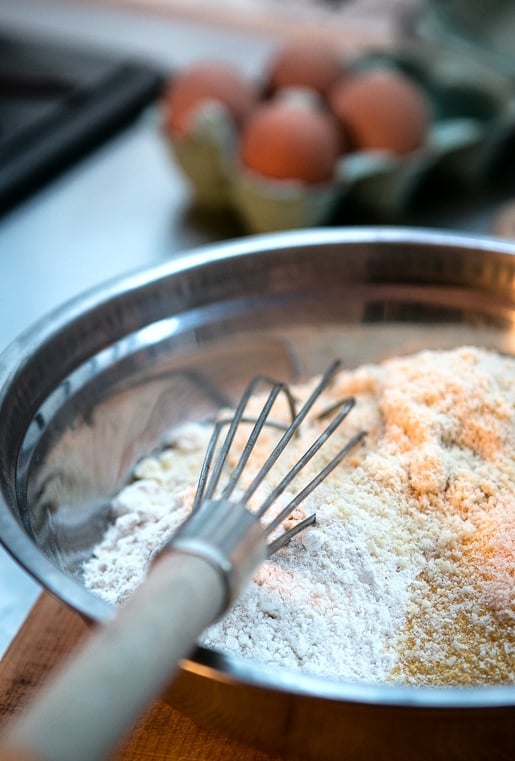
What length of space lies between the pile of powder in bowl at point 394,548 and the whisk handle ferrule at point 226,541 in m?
0.07

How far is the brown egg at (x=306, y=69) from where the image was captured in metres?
0.94

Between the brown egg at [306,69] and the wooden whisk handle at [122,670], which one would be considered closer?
the wooden whisk handle at [122,670]

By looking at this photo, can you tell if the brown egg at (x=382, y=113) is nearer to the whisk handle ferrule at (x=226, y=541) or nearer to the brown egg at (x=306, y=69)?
the brown egg at (x=306, y=69)

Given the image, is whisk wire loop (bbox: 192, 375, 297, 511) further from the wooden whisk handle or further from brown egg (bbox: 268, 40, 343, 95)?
brown egg (bbox: 268, 40, 343, 95)

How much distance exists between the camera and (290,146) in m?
0.79

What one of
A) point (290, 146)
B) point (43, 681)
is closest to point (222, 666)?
point (43, 681)

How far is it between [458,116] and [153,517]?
0.76 meters

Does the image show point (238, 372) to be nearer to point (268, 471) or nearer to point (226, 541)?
point (268, 471)

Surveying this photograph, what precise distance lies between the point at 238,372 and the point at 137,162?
0.53m

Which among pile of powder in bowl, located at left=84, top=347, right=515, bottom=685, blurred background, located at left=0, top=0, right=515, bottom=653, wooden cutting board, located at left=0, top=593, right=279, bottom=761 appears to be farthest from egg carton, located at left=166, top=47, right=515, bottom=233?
wooden cutting board, located at left=0, top=593, right=279, bottom=761

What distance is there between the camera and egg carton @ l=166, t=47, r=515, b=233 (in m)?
0.81

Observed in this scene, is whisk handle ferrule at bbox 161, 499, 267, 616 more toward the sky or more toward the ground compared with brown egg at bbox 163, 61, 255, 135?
more toward the ground

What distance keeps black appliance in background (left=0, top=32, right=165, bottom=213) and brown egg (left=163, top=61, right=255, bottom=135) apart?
0.17 metres

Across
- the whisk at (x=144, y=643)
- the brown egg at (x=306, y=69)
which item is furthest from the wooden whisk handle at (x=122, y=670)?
the brown egg at (x=306, y=69)
